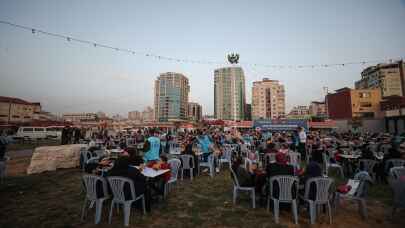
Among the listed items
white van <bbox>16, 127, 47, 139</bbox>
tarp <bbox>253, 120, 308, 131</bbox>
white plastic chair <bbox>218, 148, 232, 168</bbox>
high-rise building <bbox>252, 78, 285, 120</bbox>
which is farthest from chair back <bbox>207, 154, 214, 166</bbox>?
high-rise building <bbox>252, 78, 285, 120</bbox>

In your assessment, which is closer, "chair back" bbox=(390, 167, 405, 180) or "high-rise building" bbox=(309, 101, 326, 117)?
"chair back" bbox=(390, 167, 405, 180)

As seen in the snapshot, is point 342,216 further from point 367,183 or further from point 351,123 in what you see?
point 351,123

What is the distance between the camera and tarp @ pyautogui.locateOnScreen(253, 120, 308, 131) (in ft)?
74.7

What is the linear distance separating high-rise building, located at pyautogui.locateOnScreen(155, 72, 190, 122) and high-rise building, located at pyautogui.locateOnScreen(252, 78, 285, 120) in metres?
41.0

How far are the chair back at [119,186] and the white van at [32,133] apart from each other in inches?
1411

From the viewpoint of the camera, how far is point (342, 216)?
4.26m

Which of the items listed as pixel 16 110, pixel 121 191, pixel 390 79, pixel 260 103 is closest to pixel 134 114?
Answer: pixel 16 110

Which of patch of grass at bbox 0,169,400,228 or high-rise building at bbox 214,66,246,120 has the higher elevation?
high-rise building at bbox 214,66,246,120

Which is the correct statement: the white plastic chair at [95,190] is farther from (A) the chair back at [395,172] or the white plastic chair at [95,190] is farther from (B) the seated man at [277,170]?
(A) the chair back at [395,172]

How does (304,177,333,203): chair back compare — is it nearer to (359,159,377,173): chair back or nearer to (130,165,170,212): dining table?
(130,165,170,212): dining table

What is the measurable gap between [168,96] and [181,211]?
108 metres

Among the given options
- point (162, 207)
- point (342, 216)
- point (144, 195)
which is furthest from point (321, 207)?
point (144, 195)

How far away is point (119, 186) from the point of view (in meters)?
3.85

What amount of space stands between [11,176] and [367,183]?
39.2 feet
